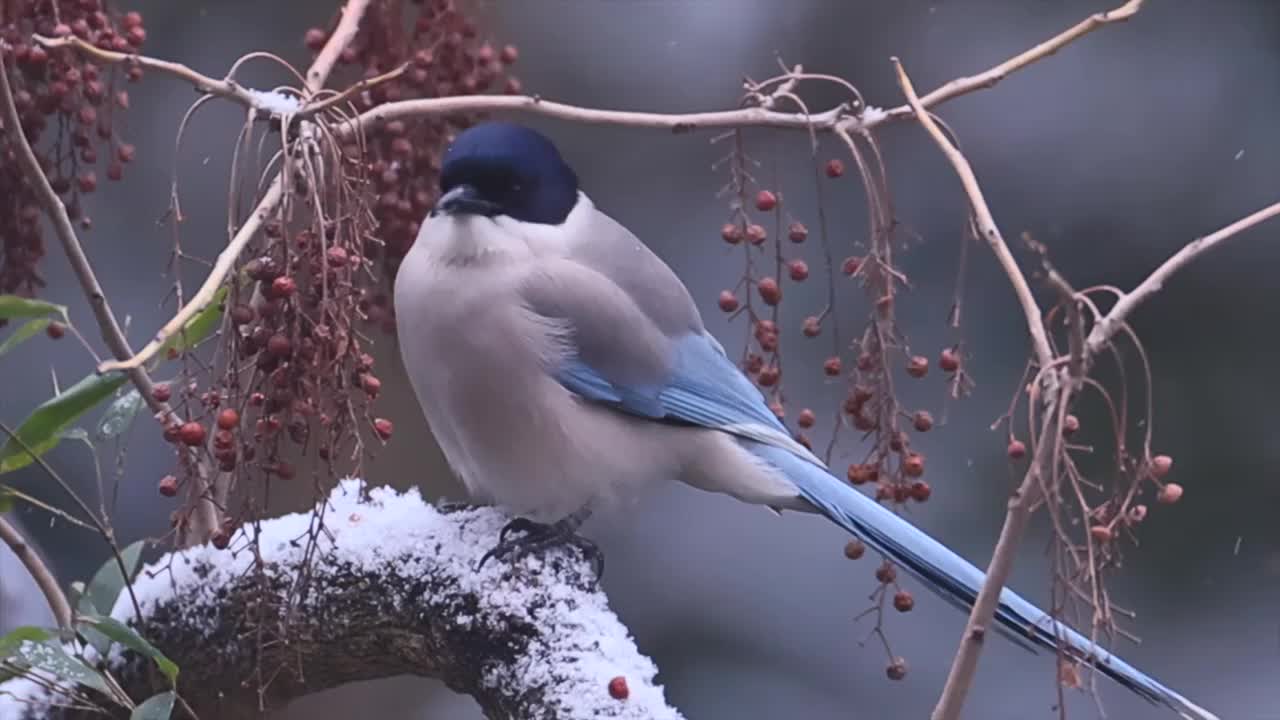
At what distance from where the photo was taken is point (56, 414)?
124 cm

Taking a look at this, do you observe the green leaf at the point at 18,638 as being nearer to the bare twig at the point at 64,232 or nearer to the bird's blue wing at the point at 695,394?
the bare twig at the point at 64,232

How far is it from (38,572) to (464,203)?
508mm

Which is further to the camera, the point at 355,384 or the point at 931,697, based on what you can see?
the point at 931,697

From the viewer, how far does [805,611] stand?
247cm

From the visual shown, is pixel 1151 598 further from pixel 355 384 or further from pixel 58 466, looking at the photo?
pixel 58 466

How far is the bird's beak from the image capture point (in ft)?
4.68

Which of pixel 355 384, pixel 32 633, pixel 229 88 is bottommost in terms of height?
pixel 32 633

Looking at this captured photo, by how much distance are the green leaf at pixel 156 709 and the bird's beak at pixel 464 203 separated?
495 millimetres

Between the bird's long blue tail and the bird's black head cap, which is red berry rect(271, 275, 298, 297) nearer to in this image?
the bird's black head cap

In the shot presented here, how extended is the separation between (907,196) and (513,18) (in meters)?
0.76

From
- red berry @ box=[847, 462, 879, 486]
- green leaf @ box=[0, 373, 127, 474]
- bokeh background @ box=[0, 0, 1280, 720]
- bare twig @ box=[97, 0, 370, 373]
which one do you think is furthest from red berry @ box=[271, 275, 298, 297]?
bokeh background @ box=[0, 0, 1280, 720]

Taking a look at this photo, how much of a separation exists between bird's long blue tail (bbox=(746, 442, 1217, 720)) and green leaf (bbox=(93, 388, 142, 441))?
615 millimetres

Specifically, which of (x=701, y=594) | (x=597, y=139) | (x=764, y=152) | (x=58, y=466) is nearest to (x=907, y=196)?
(x=764, y=152)

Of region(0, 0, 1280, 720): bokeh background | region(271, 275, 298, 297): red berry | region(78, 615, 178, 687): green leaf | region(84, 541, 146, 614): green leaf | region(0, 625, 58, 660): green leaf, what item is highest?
region(0, 0, 1280, 720): bokeh background
